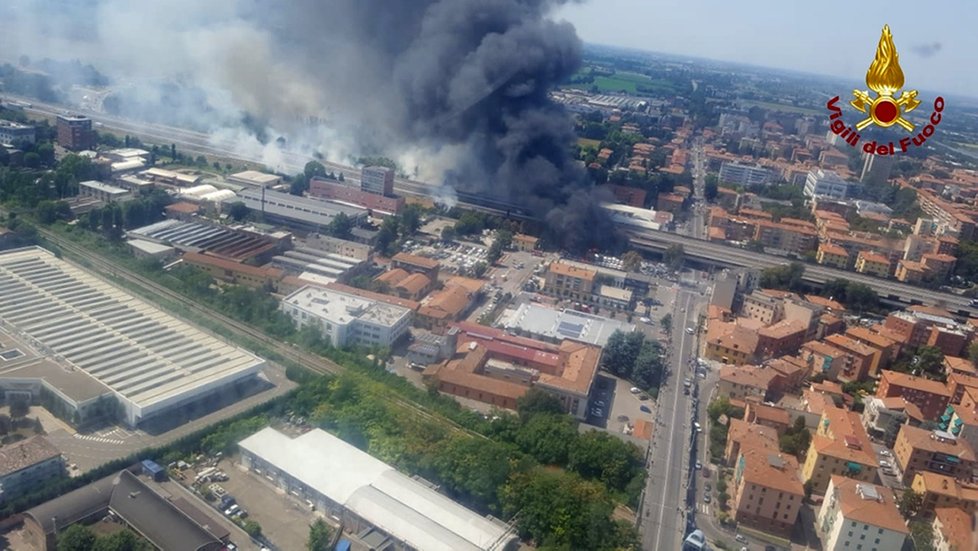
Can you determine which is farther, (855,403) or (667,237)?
(667,237)

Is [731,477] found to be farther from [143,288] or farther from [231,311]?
[143,288]

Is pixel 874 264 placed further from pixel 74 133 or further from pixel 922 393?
pixel 74 133

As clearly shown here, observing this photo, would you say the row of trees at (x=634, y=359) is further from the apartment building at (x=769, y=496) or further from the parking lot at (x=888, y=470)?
the parking lot at (x=888, y=470)

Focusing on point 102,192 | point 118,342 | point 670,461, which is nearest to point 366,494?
point 670,461

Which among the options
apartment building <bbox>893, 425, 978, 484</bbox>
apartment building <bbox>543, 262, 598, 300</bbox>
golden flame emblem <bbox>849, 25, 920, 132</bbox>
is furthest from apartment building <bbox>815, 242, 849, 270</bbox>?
golden flame emblem <bbox>849, 25, 920, 132</bbox>

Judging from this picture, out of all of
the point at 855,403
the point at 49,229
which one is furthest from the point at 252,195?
the point at 855,403
